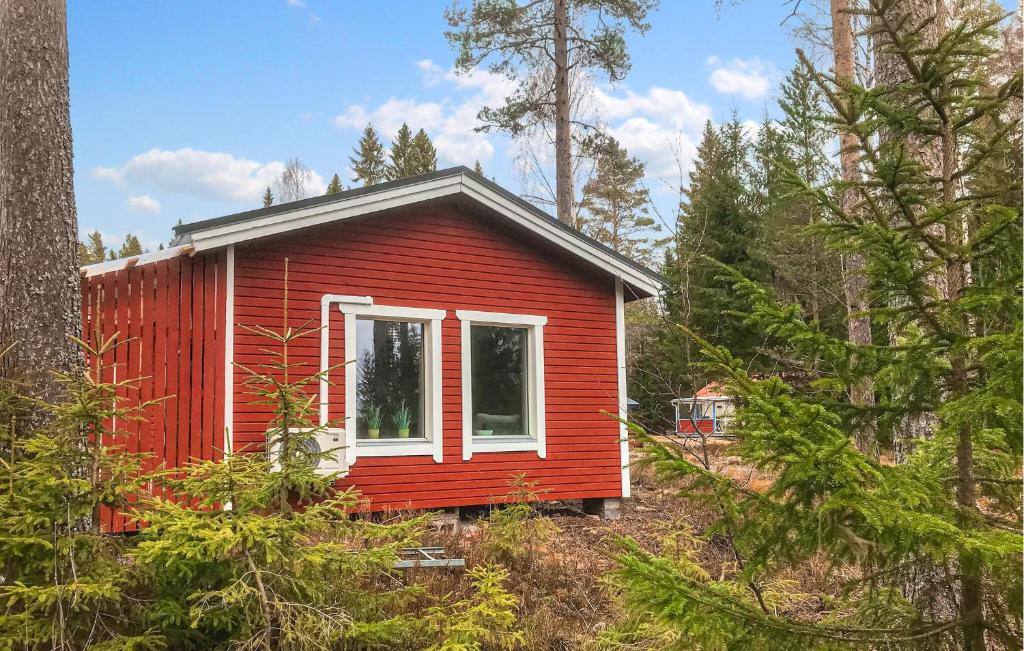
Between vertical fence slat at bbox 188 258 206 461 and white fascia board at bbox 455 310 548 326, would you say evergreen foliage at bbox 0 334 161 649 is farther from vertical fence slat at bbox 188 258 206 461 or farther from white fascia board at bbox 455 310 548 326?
white fascia board at bbox 455 310 548 326

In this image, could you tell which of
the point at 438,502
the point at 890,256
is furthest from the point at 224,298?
the point at 890,256

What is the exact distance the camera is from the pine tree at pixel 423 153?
37781 mm

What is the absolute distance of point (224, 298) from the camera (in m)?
8.38

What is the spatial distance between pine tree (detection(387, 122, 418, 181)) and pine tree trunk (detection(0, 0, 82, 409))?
32.8 meters

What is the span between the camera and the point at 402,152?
1528 inches

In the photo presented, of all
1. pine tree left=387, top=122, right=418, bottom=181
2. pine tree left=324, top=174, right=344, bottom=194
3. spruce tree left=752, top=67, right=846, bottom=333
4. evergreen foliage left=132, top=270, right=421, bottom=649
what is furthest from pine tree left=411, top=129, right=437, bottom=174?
evergreen foliage left=132, top=270, right=421, bottom=649

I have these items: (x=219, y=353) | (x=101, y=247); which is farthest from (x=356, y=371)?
(x=101, y=247)

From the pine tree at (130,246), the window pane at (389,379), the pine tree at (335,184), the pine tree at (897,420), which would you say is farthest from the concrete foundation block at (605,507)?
the pine tree at (130,246)

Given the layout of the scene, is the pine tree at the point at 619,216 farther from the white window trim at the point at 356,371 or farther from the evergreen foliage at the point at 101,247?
the evergreen foliage at the point at 101,247

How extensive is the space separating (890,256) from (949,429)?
583mm

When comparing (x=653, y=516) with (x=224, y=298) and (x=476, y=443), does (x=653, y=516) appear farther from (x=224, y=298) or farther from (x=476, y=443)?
(x=224, y=298)

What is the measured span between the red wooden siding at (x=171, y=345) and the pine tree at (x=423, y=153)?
2988cm

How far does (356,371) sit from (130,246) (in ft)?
165

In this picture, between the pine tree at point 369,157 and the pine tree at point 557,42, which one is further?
the pine tree at point 369,157
